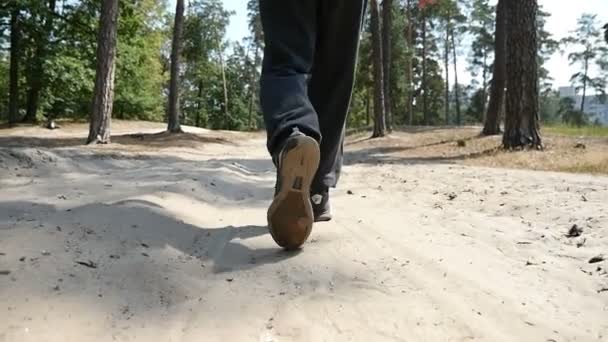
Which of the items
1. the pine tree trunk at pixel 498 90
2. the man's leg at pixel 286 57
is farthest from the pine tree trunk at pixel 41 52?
the man's leg at pixel 286 57

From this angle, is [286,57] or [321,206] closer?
[286,57]

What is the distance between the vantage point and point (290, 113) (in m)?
1.95

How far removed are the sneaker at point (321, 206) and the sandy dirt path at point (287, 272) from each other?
0.10 meters

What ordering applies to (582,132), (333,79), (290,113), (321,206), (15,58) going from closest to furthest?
(290,113) < (333,79) < (321,206) < (582,132) < (15,58)

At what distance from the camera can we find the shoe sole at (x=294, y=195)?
5.92 ft

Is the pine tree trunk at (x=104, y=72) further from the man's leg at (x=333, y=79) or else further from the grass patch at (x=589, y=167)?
the man's leg at (x=333, y=79)

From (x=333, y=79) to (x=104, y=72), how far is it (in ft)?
31.9

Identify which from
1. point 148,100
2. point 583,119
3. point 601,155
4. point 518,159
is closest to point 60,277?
point 518,159

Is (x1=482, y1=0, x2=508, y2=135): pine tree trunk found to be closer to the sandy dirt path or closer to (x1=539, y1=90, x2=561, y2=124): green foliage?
the sandy dirt path

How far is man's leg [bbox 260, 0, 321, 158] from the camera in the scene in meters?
2.00

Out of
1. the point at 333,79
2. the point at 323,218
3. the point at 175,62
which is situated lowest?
the point at 323,218

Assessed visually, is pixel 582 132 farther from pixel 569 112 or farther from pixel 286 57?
pixel 569 112

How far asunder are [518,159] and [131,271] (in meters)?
7.21

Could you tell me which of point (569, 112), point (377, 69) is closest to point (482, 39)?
point (569, 112)
